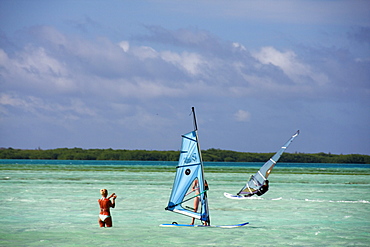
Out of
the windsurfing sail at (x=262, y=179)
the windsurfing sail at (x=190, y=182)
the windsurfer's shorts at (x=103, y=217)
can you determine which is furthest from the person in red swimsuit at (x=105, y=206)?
the windsurfing sail at (x=262, y=179)

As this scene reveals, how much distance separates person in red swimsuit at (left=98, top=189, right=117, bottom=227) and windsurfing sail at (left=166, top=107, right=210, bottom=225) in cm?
218

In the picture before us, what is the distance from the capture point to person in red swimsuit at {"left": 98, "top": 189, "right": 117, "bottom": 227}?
1984 cm

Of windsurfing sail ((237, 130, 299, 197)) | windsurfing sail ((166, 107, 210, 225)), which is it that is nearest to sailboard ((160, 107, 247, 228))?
windsurfing sail ((166, 107, 210, 225))

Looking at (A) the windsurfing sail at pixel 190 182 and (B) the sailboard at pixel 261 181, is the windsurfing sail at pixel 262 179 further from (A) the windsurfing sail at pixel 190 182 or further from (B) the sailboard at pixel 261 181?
(A) the windsurfing sail at pixel 190 182

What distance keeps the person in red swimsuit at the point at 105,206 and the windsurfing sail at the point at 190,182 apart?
2.18m

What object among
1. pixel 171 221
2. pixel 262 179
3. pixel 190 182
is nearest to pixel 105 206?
pixel 190 182

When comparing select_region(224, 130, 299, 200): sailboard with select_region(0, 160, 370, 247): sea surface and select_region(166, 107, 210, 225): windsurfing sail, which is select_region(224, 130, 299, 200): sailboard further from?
select_region(166, 107, 210, 225): windsurfing sail

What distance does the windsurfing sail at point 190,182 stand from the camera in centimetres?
2058

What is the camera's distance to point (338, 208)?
108 feet

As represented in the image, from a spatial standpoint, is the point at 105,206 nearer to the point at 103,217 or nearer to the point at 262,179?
the point at 103,217

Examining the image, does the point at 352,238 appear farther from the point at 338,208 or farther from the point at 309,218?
the point at 338,208

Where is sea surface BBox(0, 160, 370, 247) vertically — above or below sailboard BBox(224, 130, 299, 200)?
below

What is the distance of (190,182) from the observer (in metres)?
21.0

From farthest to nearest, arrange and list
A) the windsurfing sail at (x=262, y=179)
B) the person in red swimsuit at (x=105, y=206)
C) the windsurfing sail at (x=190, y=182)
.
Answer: the windsurfing sail at (x=262, y=179)
the windsurfing sail at (x=190, y=182)
the person in red swimsuit at (x=105, y=206)
